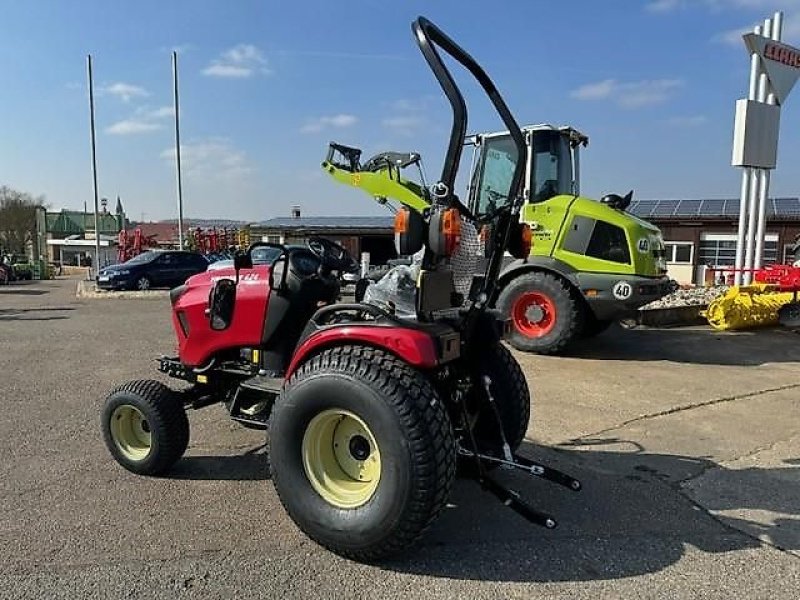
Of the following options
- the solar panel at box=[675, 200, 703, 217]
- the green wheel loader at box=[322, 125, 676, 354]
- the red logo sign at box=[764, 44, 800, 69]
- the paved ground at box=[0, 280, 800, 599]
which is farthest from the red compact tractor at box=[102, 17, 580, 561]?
the solar panel at box=[675, 200, 703, 217]

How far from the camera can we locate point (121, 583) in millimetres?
2879

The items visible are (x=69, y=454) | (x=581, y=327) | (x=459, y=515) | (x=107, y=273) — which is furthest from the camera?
(x=107, y=273)

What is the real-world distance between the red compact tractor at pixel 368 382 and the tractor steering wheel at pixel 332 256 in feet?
0.03

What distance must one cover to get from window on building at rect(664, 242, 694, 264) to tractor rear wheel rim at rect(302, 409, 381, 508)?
25.0m

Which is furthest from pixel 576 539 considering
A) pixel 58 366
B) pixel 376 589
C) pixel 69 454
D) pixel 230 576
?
pixel 58 366

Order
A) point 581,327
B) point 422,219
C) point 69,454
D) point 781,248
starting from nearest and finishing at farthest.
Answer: point 422,219 < point 69,454 < point 581,327 < point 781,248

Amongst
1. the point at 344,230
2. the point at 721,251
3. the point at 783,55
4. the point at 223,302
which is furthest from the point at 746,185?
the point at 344,230

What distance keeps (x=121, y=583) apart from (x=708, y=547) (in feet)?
9.06

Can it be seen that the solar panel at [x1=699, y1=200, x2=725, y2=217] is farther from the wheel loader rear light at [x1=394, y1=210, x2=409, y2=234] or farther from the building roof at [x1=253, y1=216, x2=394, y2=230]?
the wheel loader rear light at [x1=394, y1=210, x2=409, y2=234]

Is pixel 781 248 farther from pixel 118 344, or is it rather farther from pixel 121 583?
pixel 121 583

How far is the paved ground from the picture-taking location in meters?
2.92

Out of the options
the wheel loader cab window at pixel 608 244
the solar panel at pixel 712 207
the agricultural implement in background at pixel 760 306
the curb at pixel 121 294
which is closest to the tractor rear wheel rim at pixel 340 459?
the wheel loader cab window at pixel 608 244

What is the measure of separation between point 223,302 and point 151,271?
57.9 ft

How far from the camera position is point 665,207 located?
2773 centimetres
